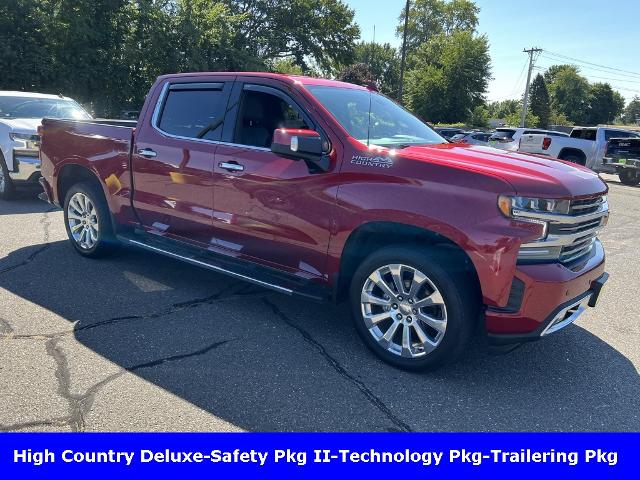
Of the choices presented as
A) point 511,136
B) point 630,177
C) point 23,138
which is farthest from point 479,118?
point 23,138

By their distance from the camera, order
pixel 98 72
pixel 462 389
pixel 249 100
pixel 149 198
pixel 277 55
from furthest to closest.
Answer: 1. pixel 277 55
2. pixel 98 72
3. pixel 149 198
4. pixel 249 100
5. pixel 462 389

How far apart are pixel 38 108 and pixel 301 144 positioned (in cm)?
782

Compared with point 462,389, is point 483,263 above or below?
above

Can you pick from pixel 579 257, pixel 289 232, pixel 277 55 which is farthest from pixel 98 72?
pixel 579 257

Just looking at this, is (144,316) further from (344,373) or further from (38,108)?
(38,108)

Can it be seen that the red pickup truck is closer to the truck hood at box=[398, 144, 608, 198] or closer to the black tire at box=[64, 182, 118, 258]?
the truck hood at box=[398, 144, 608, 198]

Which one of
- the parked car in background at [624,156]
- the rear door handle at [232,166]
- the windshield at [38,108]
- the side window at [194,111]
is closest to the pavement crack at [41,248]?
the side window at [194,111]

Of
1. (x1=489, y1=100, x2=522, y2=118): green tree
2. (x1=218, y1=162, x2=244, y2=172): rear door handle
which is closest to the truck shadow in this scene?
(x1=218, y1=162, x2=244, y2=172): rear door handle

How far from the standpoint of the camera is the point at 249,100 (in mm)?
4340

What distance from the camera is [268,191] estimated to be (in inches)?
155

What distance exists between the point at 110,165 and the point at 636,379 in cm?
476

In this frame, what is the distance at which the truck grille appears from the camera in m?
3.04
